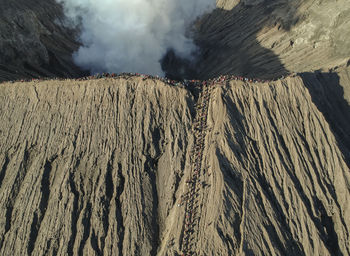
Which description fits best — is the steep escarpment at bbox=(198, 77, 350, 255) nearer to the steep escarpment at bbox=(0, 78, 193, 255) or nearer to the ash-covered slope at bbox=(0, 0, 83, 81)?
the steep escarpment at bbox=(0, 78, 193, 255)

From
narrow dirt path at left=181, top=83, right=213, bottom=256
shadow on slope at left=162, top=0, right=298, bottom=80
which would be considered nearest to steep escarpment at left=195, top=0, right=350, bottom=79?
shadow on slope at left=162, top=0, right=298, bottom=80

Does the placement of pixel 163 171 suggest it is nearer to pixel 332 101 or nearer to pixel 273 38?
pixel 332 101

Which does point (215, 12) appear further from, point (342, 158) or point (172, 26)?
point (342, 158)

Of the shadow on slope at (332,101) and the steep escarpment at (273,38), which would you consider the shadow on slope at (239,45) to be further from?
the shadow on slope at (332,101)

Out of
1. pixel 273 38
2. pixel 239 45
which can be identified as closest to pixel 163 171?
pixel 273 38

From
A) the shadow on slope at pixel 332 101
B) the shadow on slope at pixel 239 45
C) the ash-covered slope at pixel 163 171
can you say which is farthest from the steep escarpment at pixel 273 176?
the shadow on slope at pixel 239 45

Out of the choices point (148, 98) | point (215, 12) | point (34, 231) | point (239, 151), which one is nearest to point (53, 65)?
point (148, 98)
